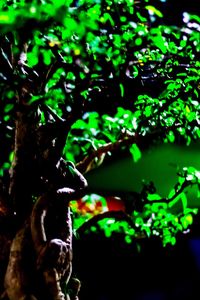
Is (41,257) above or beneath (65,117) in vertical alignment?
beneath

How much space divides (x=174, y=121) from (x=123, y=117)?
2.74ft

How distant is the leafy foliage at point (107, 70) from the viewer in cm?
280

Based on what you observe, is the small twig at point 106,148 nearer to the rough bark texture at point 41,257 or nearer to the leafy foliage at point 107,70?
the leafy foliage at point 107,70

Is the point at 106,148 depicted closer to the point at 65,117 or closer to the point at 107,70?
the point at 65,117

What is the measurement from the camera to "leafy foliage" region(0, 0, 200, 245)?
280 centimetres

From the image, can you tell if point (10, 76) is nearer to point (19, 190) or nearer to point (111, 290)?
point (19, 190)

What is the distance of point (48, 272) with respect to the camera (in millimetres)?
3740

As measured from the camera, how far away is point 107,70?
3.71 metres

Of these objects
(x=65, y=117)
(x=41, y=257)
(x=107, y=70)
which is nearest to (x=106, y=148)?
(x=65, y=117)

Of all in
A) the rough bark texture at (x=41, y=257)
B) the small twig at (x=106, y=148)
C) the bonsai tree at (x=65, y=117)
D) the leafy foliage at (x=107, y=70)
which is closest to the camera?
the leafy foliage at (x=107, y=70)

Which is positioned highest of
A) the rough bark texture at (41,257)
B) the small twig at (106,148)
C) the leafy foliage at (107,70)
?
the leafy foliage at (107,70)

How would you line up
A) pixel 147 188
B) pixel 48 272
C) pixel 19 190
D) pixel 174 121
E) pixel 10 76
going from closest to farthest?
1. pixel 10 76
2. pixel 48 272
3. pixel 19 190
4. pixel 174 121
5. pixel 147 188

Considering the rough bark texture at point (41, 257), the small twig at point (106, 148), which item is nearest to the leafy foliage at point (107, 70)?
the small twig at point (106, 148)

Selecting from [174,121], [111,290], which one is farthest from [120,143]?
[111,290]
